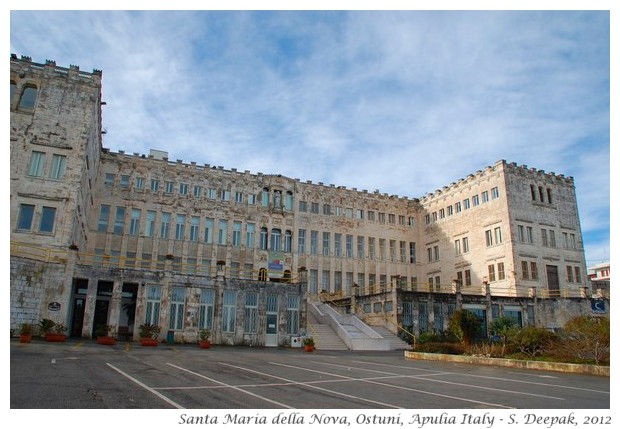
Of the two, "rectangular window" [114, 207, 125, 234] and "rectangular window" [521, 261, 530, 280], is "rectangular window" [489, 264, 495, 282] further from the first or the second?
"rectangular window" [114, 207, 125, 234]

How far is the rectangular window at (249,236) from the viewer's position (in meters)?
46.9

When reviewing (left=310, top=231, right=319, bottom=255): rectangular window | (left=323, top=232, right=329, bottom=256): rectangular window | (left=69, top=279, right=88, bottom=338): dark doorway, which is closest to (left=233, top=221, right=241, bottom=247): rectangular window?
(left=310, top=231, right=319, bottom=255): rectangular window

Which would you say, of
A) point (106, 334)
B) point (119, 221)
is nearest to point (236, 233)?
point (119, 221)

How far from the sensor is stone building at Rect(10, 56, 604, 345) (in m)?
30.2

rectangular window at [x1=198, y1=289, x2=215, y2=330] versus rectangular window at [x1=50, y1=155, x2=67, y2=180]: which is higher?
→ rectangular window at [x1=50, y1=155, x2=67, y2=180]

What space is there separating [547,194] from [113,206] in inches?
1749

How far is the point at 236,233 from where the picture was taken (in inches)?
1842

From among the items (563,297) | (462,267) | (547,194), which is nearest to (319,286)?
(462,267)

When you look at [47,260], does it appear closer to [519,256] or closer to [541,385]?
[541,385]

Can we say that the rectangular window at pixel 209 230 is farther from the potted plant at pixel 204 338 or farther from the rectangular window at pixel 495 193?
the rectangular window at pixel 495 193

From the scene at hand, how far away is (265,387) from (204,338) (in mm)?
18382

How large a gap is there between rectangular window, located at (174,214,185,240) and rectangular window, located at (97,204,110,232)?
628 cm

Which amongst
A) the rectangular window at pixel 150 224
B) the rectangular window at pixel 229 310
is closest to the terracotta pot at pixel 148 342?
the rectangular window at pixel 229 310

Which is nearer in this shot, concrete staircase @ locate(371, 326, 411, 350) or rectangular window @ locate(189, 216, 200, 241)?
concrete staircase @ locate(371, 326, 411, 350)
